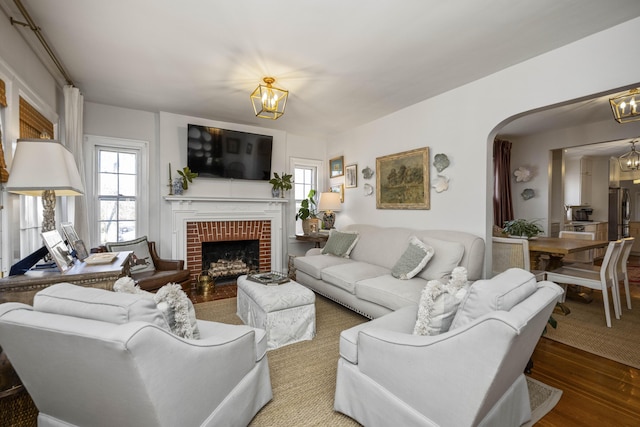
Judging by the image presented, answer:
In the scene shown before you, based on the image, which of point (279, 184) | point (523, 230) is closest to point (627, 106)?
point (523, 230)

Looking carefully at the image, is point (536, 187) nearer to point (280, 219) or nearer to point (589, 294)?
point (589, 294)

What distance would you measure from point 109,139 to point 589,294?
22.0 feet

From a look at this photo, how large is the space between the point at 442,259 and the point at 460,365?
6.04 ft

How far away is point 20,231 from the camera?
7.20 feet

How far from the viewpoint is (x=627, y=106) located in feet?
9.01

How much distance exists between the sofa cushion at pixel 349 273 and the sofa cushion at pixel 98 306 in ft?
6.83

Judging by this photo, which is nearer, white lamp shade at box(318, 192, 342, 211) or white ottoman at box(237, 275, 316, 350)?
white ottoman at box(237, 275, 316, 350)

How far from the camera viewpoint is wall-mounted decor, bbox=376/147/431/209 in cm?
353

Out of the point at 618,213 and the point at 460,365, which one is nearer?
the point at 460,365

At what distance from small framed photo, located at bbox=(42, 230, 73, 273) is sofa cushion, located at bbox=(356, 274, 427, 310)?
231 cm

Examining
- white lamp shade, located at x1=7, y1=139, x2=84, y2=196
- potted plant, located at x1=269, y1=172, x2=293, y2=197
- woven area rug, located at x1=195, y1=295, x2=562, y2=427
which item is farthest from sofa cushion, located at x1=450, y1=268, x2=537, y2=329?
potted plant, located at x1=269, y1=172, x2=293, y2=197

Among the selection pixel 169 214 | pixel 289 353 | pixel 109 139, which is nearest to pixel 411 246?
pixel 289 353

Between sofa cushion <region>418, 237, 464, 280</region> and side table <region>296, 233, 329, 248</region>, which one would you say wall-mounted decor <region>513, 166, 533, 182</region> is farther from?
side table <region>296, 233, 329, 248</region>

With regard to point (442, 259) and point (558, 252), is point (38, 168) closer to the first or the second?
point (442, 259)
